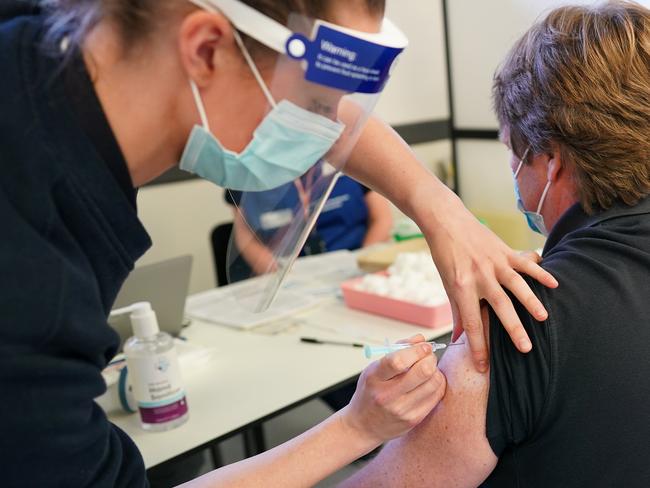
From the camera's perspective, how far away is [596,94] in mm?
1029

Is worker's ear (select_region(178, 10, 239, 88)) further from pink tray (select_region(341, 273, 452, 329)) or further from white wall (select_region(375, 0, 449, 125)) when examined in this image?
white wall (select_region(375, 0, 449, 125))

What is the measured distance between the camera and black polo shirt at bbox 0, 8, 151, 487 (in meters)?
0.64

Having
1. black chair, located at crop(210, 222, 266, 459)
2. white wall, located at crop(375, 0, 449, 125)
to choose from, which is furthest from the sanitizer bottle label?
white wall, located at crop(375, 0, 449, 125)

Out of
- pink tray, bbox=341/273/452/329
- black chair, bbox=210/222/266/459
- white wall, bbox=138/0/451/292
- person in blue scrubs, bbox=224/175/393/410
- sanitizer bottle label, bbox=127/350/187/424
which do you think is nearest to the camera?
black chair, bbox=210/222/266/459

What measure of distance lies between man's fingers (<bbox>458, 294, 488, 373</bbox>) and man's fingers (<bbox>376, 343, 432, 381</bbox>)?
0.22ft

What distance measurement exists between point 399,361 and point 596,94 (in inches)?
19.9

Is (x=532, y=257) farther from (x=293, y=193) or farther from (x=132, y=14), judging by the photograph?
(x=132, y=14)

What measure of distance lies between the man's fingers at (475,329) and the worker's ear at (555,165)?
0.92 ft

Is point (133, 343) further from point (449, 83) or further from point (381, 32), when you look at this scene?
point (449, 83)

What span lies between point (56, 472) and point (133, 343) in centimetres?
70

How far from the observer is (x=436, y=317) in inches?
69.6

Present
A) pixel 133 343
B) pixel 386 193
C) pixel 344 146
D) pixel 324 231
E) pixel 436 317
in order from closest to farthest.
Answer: pixel 344 146, pixel 386 193, pixel 133 343, pixel 436 317, pixel 324 231

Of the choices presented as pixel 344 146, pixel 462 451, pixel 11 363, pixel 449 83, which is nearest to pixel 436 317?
pixel 462 451

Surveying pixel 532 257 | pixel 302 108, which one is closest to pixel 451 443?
pixel 532 257
